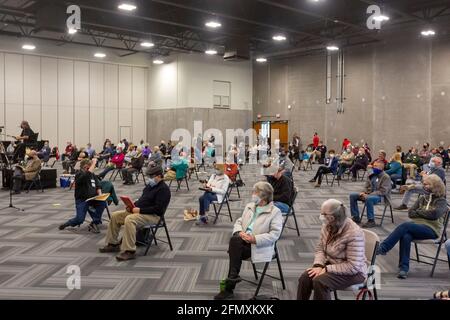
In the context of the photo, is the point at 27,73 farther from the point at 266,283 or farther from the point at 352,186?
the point at 266,283

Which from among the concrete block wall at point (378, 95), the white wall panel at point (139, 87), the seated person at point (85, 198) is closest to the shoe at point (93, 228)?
the seated person at point (85, 198)

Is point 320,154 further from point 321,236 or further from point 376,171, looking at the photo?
point 321,236

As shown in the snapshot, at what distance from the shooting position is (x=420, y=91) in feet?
62.1

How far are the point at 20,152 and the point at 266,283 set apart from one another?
32.1 ft

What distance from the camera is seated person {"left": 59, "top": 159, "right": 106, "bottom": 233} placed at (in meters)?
6.65

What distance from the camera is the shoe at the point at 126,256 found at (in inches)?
201

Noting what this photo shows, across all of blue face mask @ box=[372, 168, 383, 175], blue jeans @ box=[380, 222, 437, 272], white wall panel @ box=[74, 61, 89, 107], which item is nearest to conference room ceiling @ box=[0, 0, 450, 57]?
white wall panel @ box=[74, 61, 89, 107]

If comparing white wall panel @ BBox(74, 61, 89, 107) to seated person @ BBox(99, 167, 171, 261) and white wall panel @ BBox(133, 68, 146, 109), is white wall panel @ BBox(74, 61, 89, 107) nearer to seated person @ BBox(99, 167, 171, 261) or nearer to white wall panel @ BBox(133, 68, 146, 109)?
white wall panel @ BBox(133, 68, 146, 109)

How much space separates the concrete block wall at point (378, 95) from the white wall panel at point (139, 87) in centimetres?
779

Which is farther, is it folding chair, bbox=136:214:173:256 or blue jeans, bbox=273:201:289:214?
blue jeans, bbox=273:201:289:214

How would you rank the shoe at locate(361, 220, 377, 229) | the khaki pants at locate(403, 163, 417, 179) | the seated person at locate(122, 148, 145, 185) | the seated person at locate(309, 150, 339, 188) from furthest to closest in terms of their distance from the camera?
1. the seated person at locate(122, 148, 145, 185)
2. the seated person at locate(309, 150, 339, 188)
3. the khaki pants at locate(403, 163, 417, 179)
4. the shoe at locate(361, 220, 377, 229)

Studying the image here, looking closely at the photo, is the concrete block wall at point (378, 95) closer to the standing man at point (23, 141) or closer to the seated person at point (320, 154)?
the seated person at point (320, 154)

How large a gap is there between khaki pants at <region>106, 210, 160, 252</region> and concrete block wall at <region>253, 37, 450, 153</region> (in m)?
16.7

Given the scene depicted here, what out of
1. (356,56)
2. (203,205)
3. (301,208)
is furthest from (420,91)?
(203,205)
